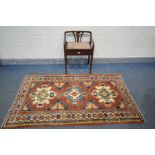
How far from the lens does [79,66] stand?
3.36 meters

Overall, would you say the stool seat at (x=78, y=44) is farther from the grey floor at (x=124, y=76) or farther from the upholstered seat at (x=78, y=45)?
the grey floor at (x=124, y=76)

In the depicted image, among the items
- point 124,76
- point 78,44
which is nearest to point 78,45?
point 78,44

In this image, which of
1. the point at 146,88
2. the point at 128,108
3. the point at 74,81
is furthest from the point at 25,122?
the point at 146,88

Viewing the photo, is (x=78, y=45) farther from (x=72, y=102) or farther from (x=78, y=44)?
(x=72, y=102)

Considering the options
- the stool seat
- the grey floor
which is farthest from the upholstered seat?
the grey floor

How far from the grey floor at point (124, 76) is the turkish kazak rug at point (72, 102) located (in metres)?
0.10

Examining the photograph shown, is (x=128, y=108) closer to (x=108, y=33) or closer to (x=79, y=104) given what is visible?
(x=79, y=104)

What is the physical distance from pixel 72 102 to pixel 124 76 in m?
1.21

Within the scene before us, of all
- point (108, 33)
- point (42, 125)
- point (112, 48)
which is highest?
point (108, 33)

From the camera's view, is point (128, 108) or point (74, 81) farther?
point (74, 81)

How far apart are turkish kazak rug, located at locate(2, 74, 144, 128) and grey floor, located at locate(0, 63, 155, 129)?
10 cm

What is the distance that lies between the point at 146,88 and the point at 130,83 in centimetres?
27

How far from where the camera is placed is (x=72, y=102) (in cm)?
241

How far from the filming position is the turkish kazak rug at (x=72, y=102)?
211 centimetres
